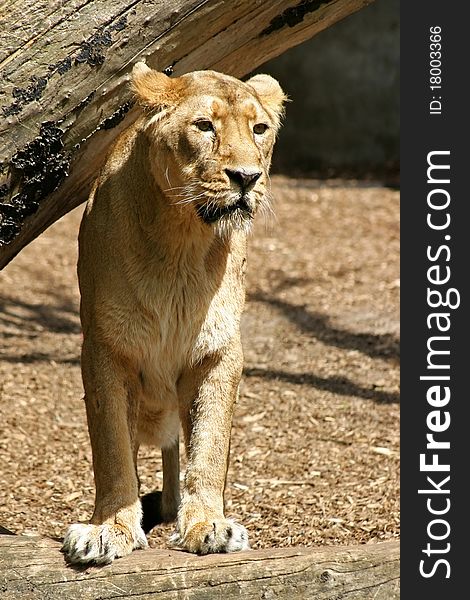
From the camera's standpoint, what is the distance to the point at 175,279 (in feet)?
14.4

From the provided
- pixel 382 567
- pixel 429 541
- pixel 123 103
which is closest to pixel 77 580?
pixel 382 567

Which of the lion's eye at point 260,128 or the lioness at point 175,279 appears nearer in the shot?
the lioness at point 175,279

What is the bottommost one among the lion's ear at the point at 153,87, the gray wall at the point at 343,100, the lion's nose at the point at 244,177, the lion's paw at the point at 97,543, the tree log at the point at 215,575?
the tree log at the point at 215,575

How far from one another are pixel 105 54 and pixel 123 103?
0.28 m

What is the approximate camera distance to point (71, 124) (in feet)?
14.0

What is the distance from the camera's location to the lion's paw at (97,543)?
12.1ft

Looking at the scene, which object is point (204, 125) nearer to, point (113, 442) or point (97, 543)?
point (113, 442)

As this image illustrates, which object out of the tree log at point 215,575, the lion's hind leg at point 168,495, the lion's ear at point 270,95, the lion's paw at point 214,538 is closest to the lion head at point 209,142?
the lion's ear at point 270,95

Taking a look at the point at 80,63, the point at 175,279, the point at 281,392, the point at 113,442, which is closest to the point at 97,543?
the point at 113,442

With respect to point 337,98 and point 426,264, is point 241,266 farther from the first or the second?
point 337,98

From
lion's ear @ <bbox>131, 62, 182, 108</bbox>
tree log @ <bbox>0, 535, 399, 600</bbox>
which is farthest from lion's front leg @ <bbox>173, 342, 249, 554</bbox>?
lion's ear @ <bbox>131, 62, 182, 108</bbox>

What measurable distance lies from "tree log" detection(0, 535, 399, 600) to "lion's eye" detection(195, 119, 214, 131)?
61.2 inches

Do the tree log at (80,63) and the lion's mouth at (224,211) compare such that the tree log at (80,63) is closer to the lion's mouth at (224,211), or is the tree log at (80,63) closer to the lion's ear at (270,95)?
the lion's ear at (270,95)

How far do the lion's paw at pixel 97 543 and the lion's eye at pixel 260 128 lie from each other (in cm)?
158
